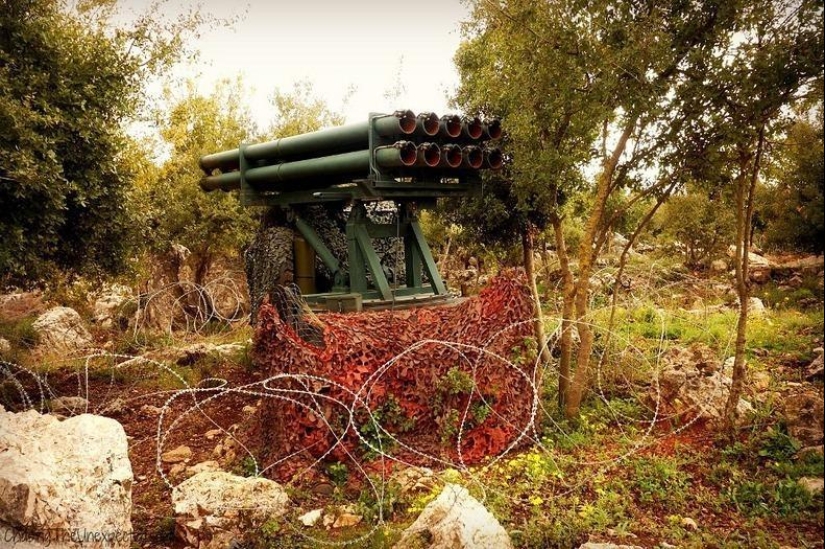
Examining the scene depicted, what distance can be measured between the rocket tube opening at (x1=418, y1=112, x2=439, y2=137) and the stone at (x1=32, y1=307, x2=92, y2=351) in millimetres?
7780

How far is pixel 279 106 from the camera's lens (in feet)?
69.9

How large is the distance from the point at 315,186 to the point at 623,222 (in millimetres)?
4472

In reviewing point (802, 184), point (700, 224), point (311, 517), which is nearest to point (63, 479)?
point (311, 517)

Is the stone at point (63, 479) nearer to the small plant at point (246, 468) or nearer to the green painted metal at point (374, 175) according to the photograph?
the small plant at point (246, 468)

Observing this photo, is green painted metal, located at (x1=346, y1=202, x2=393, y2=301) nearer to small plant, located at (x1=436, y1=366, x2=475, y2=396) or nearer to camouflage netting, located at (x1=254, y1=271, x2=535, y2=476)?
camouflage netting, located at (x1=254, y1=271, x2=535, y2=476)

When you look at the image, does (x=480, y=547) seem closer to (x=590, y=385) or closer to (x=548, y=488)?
(x=548, y=488)

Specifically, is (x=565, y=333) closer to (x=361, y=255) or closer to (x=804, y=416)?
(x=804, y=416)

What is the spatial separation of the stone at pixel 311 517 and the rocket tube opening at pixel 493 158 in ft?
13.7

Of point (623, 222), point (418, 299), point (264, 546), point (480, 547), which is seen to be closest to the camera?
point (480, 547)

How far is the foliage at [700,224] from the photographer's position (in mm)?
16719

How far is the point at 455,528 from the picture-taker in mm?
4141

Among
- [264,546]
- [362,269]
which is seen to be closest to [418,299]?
[362,269]

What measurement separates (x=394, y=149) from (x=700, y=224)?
12.6m

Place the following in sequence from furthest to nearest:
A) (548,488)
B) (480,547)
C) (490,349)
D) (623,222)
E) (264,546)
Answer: (623,222)
(490,349)
(548,488)
(264,546)
(480,547)
